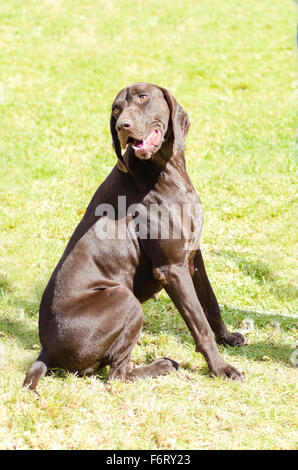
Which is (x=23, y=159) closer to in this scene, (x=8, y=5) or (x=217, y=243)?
(x=217, y=243)

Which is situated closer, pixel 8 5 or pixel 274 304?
pixel 274 304

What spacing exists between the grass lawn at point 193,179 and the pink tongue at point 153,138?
1553 mm

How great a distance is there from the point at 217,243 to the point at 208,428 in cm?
314

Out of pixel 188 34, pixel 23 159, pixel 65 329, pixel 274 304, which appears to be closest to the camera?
pixel 65 329

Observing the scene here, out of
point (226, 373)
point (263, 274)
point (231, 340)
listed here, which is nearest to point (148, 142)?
point (226, 373)

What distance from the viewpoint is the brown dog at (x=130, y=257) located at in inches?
151

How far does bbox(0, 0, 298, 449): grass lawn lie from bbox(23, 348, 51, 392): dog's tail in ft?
0.21

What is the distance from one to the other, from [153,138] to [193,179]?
12.1ft

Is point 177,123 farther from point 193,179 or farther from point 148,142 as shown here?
point 193,179

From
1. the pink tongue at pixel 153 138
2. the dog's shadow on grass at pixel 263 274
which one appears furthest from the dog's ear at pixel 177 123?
the dog's shadow on grass at pixel 263 274

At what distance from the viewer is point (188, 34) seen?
11219mm

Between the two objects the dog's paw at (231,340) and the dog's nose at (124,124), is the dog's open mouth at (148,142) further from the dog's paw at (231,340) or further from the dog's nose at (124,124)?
the dog's paw at (231,340)

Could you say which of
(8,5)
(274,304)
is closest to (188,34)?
(8,5)
